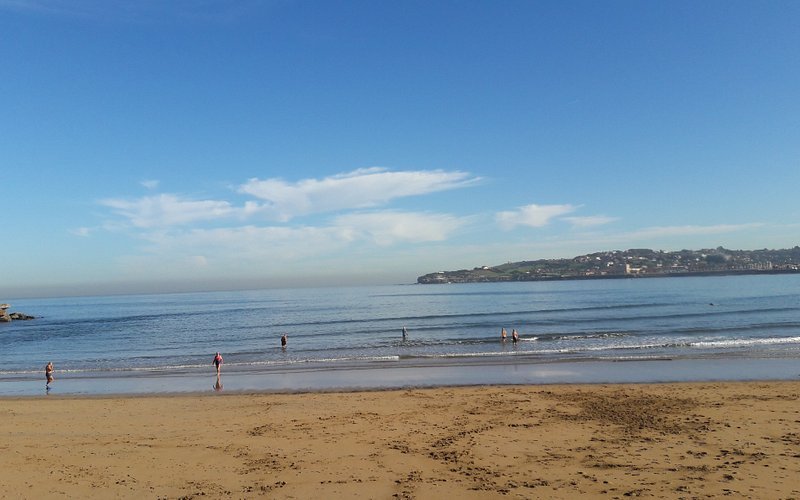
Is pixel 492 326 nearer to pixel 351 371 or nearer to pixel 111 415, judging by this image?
pixel 351 371

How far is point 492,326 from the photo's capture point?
173 ft

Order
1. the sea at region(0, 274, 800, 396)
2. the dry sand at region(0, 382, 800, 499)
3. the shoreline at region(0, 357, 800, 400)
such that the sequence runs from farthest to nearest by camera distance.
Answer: the sea at region(0, 274, 800, 396), the shoreline at region(0, 357, 800, 400), the dry sand at region(0, 382, 800, 499)

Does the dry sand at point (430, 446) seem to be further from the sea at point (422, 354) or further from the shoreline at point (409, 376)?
the sea at point (422, 354)

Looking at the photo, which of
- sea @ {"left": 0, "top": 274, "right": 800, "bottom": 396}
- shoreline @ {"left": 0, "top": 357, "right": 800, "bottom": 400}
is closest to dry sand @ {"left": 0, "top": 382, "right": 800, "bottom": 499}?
shoreline @ {"left": 0, "top": 357, "right": 800, "bottom": 400}

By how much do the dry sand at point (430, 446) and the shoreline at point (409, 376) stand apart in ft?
10.1

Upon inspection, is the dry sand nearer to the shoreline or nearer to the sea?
the shoreline

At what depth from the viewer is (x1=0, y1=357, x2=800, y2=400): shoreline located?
23.1 m

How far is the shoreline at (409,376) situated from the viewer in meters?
23.1

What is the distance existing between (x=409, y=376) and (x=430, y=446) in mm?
13031

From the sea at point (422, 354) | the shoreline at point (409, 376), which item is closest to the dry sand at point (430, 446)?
the shoreline at point (409, 376)

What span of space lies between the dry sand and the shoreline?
10.1 ft

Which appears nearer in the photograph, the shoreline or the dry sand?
the dry sand

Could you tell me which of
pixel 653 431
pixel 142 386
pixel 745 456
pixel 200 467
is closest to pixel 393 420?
pixel 200 467

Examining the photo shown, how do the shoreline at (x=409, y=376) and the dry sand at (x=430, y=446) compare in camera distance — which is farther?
the shoreline at (x=409, y=376)
